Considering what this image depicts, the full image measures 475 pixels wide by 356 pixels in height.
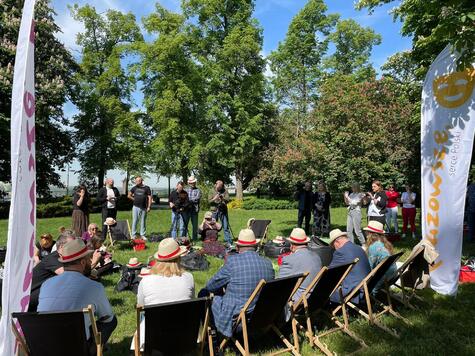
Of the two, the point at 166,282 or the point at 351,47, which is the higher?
the point at 351,47

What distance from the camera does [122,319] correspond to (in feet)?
17.7

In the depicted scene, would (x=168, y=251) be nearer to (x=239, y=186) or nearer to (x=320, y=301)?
(x=320, y=301)

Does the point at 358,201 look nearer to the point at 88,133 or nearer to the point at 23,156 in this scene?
the point at 23,156

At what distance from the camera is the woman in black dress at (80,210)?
32.5 feet

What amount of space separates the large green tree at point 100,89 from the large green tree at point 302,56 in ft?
39.4

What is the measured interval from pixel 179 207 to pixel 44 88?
14.8 m

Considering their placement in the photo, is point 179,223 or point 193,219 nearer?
point 179,223

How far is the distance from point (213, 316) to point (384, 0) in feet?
33.8

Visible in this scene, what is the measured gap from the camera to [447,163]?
618 centimetres

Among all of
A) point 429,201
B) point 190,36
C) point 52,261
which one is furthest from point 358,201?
point 190,36

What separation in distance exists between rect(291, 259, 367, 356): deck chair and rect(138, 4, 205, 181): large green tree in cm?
2359

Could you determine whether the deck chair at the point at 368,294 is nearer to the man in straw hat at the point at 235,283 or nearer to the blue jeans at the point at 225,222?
the man in straw hat at the point at 235,283

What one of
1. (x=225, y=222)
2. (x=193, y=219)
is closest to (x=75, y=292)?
(x=225, y=222)

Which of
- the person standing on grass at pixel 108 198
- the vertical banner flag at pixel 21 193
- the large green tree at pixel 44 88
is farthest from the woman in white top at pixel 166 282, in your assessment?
the large green tree at pixel 44 88
